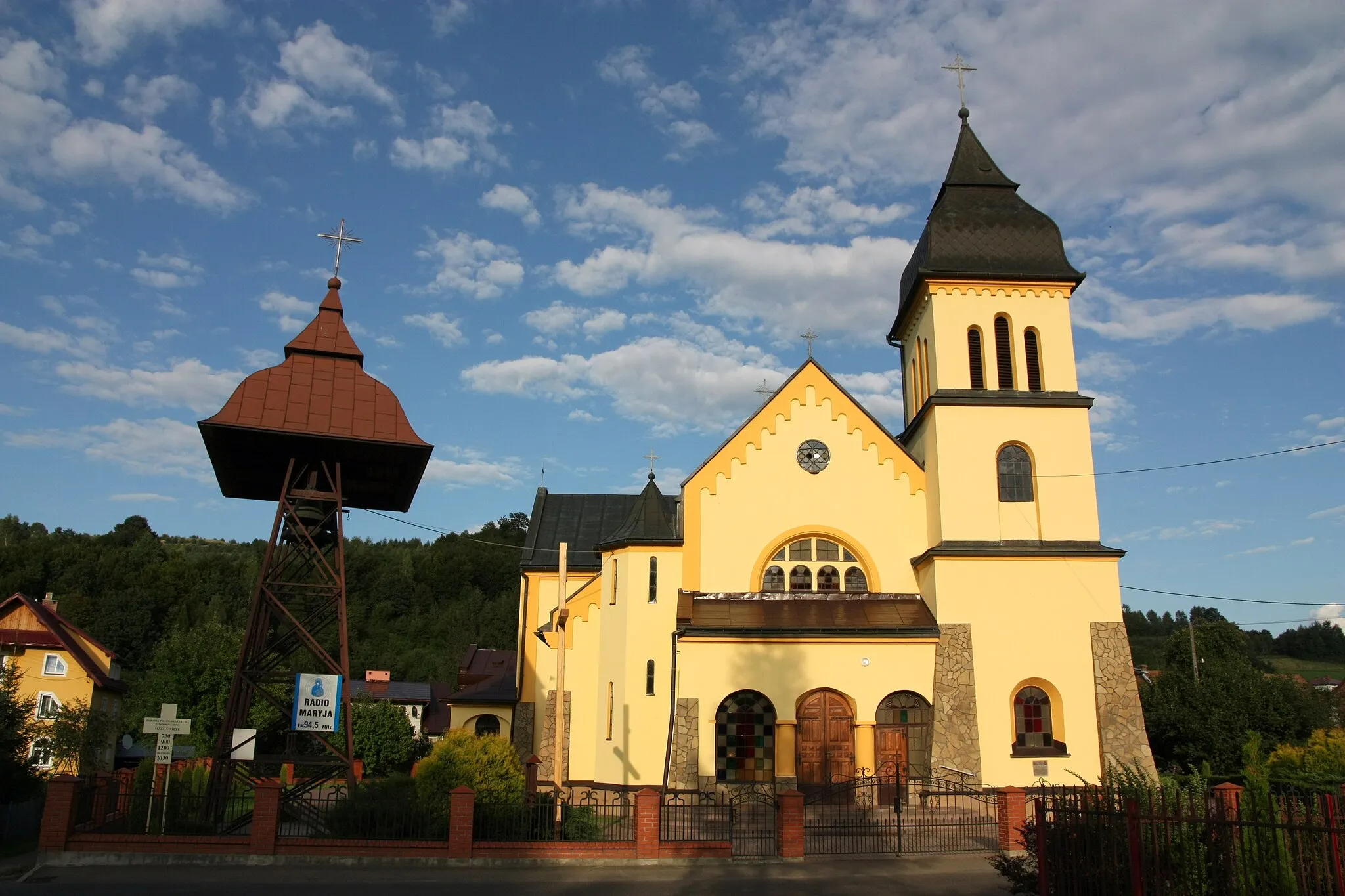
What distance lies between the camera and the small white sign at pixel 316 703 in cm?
1759

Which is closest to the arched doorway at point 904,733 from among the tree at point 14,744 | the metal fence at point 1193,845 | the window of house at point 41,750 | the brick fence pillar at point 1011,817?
the brick fence pillar at point 1011,817

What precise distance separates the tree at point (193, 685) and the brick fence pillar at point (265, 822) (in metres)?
27.0

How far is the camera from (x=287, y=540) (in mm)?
19984

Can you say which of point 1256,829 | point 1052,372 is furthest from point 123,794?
point 1052,372

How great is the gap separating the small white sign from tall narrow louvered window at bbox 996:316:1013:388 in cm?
1822

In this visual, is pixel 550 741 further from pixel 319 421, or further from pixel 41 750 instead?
pixel 41 750

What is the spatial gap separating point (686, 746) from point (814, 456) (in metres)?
8.49

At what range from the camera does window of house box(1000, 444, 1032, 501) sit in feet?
80.0

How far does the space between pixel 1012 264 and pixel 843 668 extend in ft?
39.1

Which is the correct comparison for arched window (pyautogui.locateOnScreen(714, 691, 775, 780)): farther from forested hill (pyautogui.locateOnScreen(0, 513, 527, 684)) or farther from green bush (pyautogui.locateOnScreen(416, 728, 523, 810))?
forested hill (pyautogui.locateOnScreen(0, 513, 527, 684))

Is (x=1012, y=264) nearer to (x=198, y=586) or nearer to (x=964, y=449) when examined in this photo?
(x=964, y=449)

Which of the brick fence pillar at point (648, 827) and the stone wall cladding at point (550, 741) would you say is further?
the stone wall cladding at point (550, 741)

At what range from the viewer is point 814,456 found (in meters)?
25.7

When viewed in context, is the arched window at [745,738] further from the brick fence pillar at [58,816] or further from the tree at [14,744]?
the tree at [14,744]
